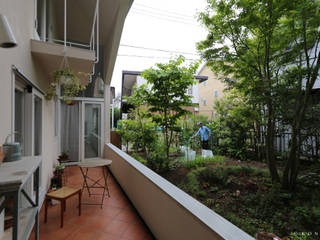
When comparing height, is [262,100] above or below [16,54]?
below

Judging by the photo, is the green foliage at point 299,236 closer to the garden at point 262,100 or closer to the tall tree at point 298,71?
the garden at point 262,100

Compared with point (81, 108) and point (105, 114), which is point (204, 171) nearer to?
point (105, 114)

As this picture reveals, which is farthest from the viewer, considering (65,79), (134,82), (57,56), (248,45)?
(134,82)

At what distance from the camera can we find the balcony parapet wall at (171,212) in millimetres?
1322

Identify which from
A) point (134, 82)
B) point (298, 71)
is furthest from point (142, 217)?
point (134, 82)

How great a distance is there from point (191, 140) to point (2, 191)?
647 cm

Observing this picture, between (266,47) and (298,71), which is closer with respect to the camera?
(298,71)

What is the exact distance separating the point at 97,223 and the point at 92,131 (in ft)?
13.8

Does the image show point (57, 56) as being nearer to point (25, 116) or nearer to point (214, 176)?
point (25, 116)

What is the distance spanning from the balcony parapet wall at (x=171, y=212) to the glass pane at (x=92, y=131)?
3.48 meters

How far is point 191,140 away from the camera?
700cm

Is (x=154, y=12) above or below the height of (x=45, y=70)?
above

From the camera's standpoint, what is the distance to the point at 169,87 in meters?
4.36

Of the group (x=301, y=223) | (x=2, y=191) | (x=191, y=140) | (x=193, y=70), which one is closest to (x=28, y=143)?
(x=2, y=191)
